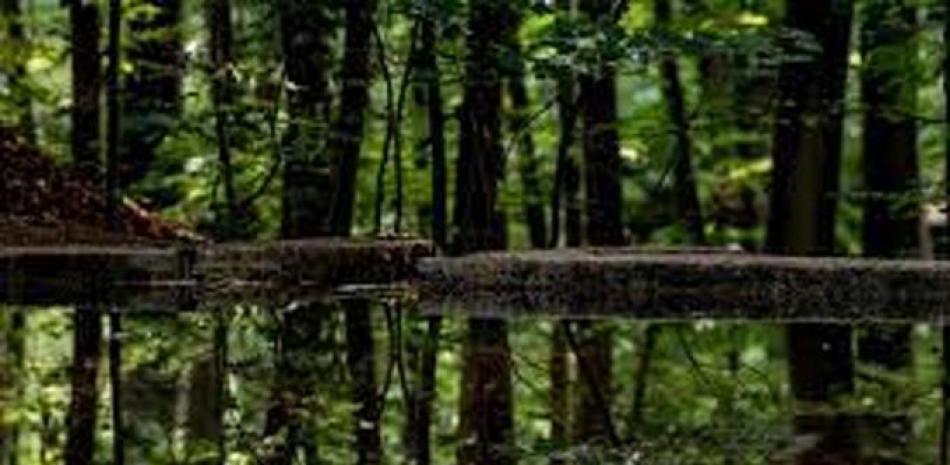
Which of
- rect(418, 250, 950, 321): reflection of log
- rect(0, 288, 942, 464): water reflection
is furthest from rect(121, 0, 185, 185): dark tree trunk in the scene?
rect(418, 250, 950, 321): reflection of log

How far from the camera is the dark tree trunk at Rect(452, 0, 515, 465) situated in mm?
5293

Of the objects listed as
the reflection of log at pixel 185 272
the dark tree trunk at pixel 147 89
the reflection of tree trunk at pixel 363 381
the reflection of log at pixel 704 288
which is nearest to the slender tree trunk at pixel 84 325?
the reflection of tree trunk at pixel 363 381

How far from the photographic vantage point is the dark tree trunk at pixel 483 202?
5.29 m

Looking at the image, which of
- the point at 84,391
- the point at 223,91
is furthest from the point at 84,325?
the point at 223,91

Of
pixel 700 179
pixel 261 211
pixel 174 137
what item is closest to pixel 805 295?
pixel 174 137

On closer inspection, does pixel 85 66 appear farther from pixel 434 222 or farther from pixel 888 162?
pixel 888 162

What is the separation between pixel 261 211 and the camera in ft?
25.2

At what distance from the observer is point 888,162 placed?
9547 mm

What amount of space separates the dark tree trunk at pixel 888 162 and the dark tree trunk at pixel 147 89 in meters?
3.46

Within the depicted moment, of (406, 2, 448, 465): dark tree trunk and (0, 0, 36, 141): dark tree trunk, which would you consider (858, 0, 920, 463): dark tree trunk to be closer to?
(406, 2, 448, 465): dark tree trunk

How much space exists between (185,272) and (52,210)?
1.01m

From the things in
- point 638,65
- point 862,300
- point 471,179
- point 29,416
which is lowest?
point 29,416

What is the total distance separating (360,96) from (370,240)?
1285 millimetres

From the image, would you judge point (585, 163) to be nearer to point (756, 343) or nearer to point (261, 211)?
point (261, 211)
